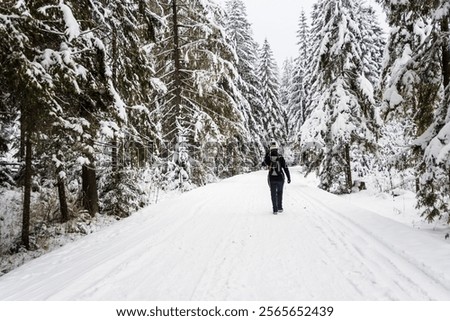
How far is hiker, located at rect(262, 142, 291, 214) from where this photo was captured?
9.14m

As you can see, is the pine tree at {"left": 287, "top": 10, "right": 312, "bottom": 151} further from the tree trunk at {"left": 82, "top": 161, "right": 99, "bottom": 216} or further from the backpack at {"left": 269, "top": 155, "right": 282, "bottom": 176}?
the tree trunk at {"left": 82, "top": 161, "right": 99, "bottom": 216}

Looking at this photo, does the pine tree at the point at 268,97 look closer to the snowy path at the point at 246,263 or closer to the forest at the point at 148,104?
the forest at the point at 148,104

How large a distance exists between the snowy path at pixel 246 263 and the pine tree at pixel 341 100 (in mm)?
7874

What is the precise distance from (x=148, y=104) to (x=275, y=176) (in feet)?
21.2

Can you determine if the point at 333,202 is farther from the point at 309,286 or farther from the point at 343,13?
the point at 343,13

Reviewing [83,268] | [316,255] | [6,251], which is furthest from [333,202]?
[6,251]

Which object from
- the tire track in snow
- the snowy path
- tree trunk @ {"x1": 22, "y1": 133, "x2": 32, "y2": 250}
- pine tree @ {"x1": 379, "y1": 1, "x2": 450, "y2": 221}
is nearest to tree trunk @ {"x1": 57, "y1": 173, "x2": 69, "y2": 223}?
tree trunk @ {"x1": 22, "y1": 133, "x2": 32, "y2": 250}

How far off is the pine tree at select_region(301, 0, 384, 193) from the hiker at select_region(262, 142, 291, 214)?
247 inches

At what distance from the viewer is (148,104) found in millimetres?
12961

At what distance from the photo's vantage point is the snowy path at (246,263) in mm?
4047

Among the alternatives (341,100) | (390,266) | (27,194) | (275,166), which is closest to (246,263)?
(390,266)

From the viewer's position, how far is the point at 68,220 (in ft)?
30.3

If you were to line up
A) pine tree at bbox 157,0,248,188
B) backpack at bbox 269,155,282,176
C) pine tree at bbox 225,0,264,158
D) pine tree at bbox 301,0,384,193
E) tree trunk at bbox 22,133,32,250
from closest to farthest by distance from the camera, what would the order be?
tree trunk at bbox 22,133,32,250, backpack at bbox 269,155,282,176, pine tree at bbox 301,0,384,193, pine tree at bbox 157,0,248,188, pine tree at bbox 225,0,264,158

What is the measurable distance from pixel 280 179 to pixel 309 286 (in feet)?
17.6
